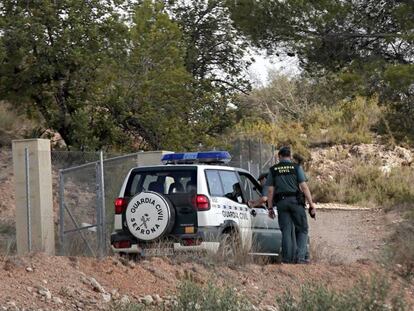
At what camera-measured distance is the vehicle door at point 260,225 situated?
50.3 ft

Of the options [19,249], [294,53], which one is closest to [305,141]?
[294,53]

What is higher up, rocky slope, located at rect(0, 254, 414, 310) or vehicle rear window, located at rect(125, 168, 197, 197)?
vehicle rear window, located at rect(125, 168, 197, 197)

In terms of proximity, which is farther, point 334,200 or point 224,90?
point 224,90

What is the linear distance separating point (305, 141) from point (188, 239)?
23798 mm

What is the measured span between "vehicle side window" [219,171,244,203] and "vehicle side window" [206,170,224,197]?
0.12 m

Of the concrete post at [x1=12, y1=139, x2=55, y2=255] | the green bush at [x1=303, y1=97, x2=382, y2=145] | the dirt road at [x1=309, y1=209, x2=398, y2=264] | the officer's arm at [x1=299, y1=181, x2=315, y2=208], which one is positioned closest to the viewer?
the officer's arm at [x1=299, y1=181, x2=315, y2=208]

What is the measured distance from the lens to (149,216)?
13898mm

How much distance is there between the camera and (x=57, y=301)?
10578mm

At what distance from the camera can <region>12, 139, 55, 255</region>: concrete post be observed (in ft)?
52.5

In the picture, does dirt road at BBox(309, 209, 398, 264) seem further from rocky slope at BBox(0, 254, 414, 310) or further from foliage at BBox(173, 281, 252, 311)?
foliage at BBox(173, 281, 252, 311)

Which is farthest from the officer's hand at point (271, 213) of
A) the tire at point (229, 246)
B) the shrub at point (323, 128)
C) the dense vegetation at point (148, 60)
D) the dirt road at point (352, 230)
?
the shrub at point (323, 128)

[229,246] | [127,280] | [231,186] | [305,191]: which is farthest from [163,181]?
[127,280]

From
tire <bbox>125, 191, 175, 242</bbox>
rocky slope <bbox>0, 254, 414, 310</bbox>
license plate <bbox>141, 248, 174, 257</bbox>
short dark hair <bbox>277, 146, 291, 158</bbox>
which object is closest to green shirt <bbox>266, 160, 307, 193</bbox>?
short dark hair <bbox>277, 146, 291, 158</bbox>

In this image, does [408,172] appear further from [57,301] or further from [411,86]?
[57,301]
